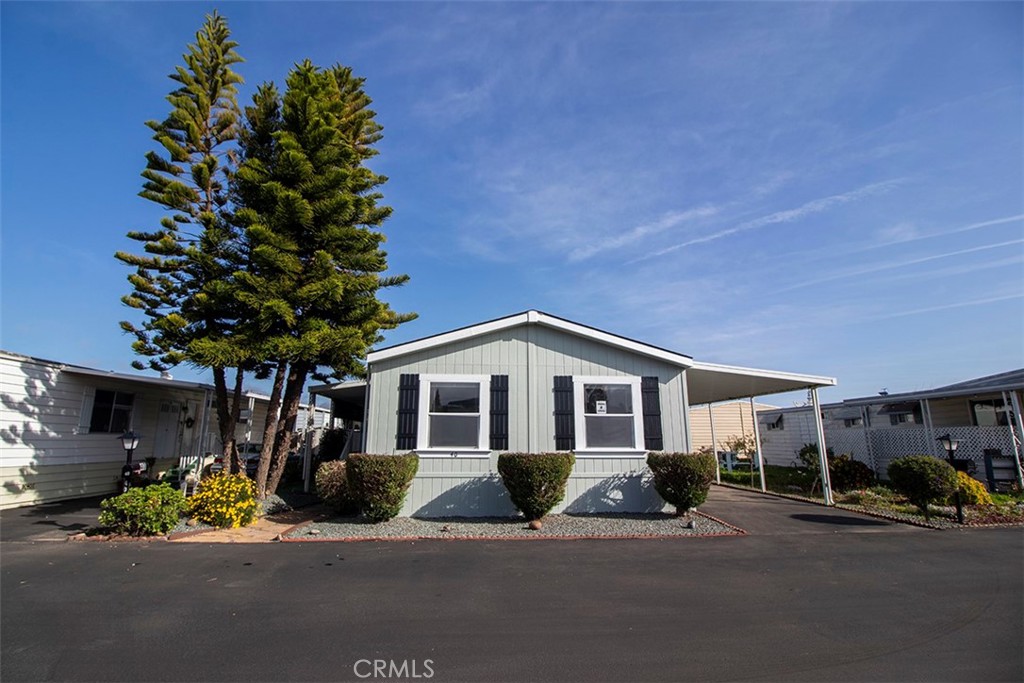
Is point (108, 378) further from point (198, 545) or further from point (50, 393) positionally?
point (198, 545)

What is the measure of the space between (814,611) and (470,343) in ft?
23.3

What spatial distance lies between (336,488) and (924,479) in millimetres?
11186

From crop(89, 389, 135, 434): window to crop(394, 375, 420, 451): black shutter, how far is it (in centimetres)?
898

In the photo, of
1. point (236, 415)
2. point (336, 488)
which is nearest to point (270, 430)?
point (236, 415)

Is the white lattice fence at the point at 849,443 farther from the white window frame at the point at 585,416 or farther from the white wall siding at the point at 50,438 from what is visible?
the white wall siding at the point at 50,438

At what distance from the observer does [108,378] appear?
12695 millimetres

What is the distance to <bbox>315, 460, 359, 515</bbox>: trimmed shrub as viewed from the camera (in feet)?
31.4

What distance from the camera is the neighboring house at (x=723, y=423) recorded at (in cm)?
2558

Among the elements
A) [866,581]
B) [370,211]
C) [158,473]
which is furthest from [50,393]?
[866,581]

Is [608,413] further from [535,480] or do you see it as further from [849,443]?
[849,443]

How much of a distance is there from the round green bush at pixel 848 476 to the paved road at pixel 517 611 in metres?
6.72

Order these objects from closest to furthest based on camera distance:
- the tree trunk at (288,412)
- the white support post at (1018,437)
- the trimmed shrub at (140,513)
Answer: the trimmed shrub at (140,513)
the tree trunk at (288,412)
the white support post at (1018,437)

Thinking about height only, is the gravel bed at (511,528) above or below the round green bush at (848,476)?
below

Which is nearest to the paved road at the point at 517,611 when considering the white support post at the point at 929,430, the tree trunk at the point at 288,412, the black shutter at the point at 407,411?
the black shutter at the point at 407,411
